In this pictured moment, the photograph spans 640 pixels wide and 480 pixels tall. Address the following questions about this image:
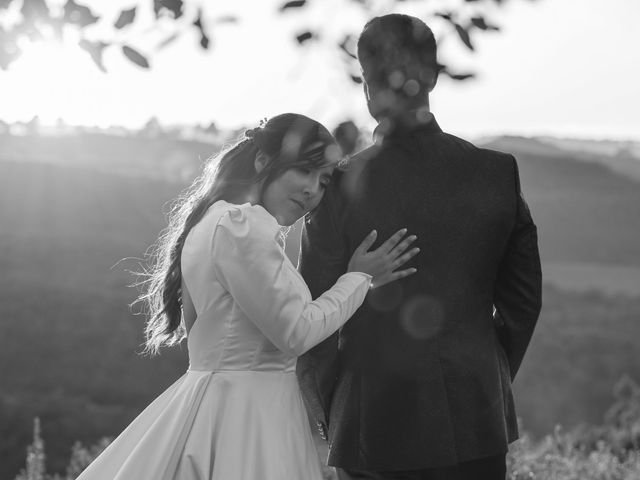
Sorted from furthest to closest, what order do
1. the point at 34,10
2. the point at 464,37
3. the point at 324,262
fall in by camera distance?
the point at 464,37, the point at 34,10, the point at 324,262

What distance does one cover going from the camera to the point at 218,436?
9.09 ft

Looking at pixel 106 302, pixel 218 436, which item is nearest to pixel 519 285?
pixel 218 436

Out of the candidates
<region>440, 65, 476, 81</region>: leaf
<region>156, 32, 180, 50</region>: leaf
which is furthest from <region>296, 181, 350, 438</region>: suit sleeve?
<region>156, 32, 180, 50</region>: leaf

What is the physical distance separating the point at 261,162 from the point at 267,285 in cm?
46

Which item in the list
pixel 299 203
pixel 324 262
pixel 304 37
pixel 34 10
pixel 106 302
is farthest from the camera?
pixel 106 302

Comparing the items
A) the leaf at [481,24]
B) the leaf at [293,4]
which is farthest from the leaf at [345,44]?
the leaf at [481,24]

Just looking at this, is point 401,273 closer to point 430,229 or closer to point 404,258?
point 404,258

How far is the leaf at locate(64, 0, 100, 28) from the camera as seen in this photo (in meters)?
3.75

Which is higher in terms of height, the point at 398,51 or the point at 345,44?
the point at 345,44

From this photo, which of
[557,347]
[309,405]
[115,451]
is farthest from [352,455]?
[557,347]

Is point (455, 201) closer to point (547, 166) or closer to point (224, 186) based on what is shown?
point (224, 186)

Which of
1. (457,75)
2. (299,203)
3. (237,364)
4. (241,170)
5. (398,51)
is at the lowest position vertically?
(237,364)

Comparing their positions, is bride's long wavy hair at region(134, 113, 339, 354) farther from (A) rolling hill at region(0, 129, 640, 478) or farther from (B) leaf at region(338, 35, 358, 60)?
(A) rolling hill at region(0, 129, 640, 478)

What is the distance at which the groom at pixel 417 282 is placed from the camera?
2.88 meters
